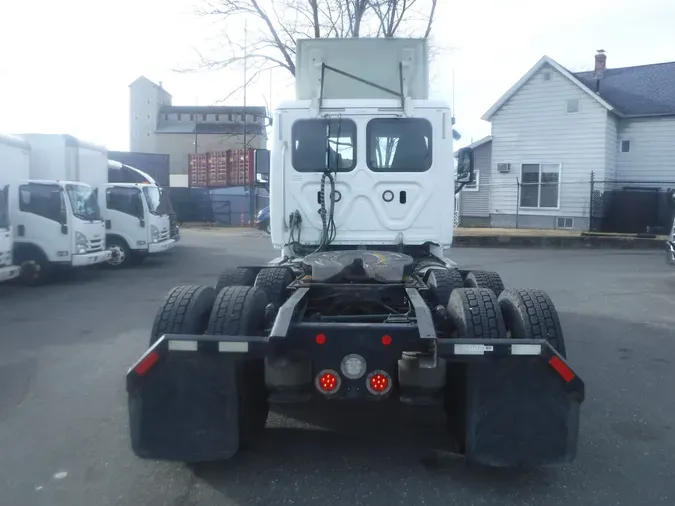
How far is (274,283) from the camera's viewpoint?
6066mm

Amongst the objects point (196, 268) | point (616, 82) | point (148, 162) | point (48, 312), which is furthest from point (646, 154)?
point (48, 312)

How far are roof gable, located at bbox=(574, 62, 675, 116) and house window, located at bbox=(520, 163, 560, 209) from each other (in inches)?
133

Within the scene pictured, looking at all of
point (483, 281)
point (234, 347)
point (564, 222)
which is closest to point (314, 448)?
point (234, 347)

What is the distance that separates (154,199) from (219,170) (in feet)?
69.5

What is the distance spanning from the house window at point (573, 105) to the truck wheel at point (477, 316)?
24204 mm

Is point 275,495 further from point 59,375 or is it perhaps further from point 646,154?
point 646,154

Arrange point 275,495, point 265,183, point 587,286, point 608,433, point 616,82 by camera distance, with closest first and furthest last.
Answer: point 275,495, point 608,433, point 265,183, point 587,286, point 616,82

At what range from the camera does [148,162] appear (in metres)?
32.8

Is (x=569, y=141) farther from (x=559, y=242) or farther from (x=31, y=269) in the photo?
(x=31, y=269)

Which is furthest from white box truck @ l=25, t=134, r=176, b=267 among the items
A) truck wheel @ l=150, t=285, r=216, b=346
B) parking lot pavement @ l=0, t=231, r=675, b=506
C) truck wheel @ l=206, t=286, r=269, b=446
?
truck wheel @ l=206, t=286, r=269, b=446

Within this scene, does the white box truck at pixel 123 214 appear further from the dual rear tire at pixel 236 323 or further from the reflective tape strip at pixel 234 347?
the reflective tape strip at pixel 234 347

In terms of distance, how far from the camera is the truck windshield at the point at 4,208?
528 inches

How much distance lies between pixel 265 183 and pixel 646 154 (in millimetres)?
Result: 22714

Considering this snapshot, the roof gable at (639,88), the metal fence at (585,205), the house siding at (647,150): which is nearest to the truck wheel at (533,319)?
the metal fence at (585,205)
